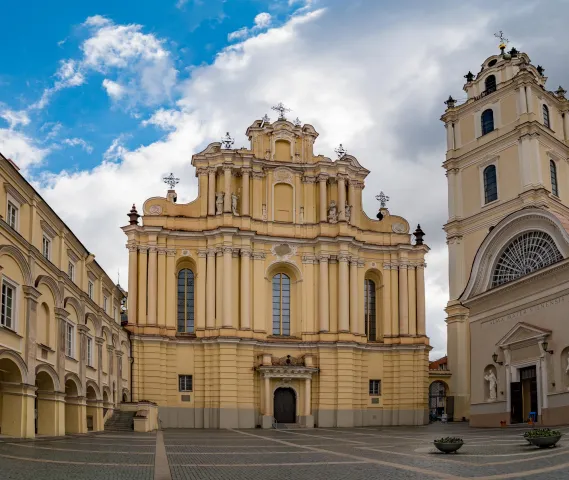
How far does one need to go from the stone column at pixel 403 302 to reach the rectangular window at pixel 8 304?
111 feet

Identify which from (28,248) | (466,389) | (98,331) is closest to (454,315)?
(466,389)

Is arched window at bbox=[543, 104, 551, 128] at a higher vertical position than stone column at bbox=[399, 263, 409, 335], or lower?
higher

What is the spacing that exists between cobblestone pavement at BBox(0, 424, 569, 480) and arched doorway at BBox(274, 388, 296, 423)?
23.8 m

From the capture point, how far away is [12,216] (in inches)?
1134

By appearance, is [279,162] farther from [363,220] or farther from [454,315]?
[454,315]

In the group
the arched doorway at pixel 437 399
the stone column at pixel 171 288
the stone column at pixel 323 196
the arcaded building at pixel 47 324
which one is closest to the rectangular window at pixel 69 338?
the arcaded building at pixel 47 324

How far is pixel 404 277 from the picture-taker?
2256 inches

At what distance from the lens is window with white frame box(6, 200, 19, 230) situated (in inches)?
1116

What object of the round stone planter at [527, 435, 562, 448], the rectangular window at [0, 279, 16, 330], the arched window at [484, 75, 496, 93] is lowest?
the round stone planter at [527, 435, 562, 448]

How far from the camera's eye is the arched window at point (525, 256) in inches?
1609

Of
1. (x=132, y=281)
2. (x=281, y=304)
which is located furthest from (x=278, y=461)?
(x=281, y=304)

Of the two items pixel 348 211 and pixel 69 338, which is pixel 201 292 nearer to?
pixel 348 211

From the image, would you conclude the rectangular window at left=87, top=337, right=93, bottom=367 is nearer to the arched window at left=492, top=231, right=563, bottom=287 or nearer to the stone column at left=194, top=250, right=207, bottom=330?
the stone column at left=194, top=250, right=207, bottom=330

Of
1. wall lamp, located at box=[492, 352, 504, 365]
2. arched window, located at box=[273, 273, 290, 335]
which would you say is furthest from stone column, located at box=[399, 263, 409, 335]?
wall lamp, located at box=[492, 352, 504, 365]
